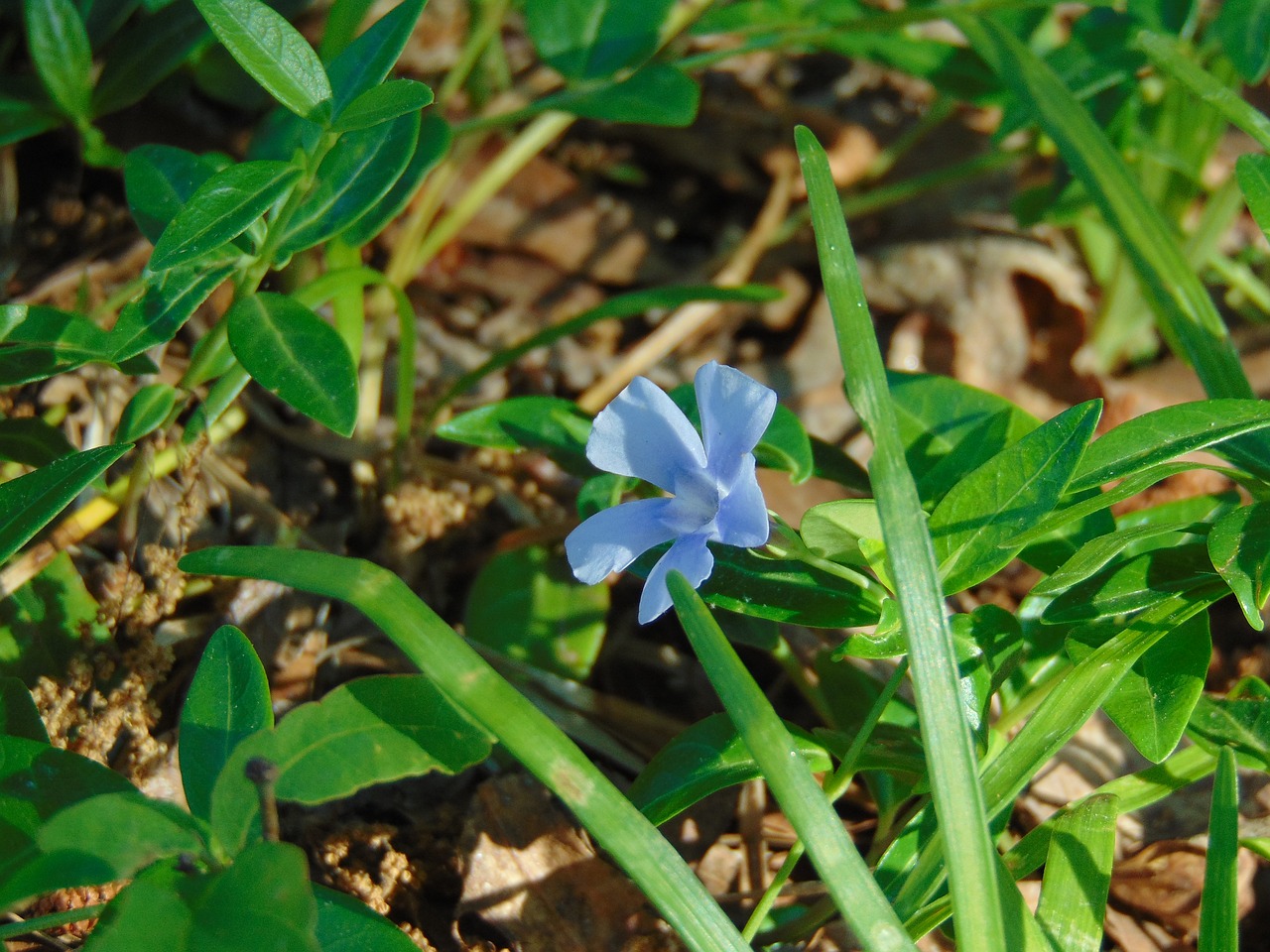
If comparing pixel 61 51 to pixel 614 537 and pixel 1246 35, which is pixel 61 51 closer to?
pixel 614 537

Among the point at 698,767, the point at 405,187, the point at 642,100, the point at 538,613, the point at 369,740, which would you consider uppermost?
the point at 642,100

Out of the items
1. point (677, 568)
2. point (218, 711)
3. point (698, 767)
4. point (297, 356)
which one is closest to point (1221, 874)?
point (698, 767)

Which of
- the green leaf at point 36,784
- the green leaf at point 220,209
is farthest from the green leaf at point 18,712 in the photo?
the green leaf at point 220,209

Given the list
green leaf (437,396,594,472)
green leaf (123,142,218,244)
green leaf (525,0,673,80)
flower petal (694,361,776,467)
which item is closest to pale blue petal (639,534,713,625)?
flower petal (694,361,776,467)

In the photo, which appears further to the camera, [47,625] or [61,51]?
[61,51]

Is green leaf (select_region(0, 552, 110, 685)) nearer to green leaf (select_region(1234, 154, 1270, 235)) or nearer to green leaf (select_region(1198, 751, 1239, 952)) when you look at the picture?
green leaf (select_region(1198, 751, 1239, 952))

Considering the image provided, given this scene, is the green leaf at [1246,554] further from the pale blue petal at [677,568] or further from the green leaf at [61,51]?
the green leaf at [61,51]
